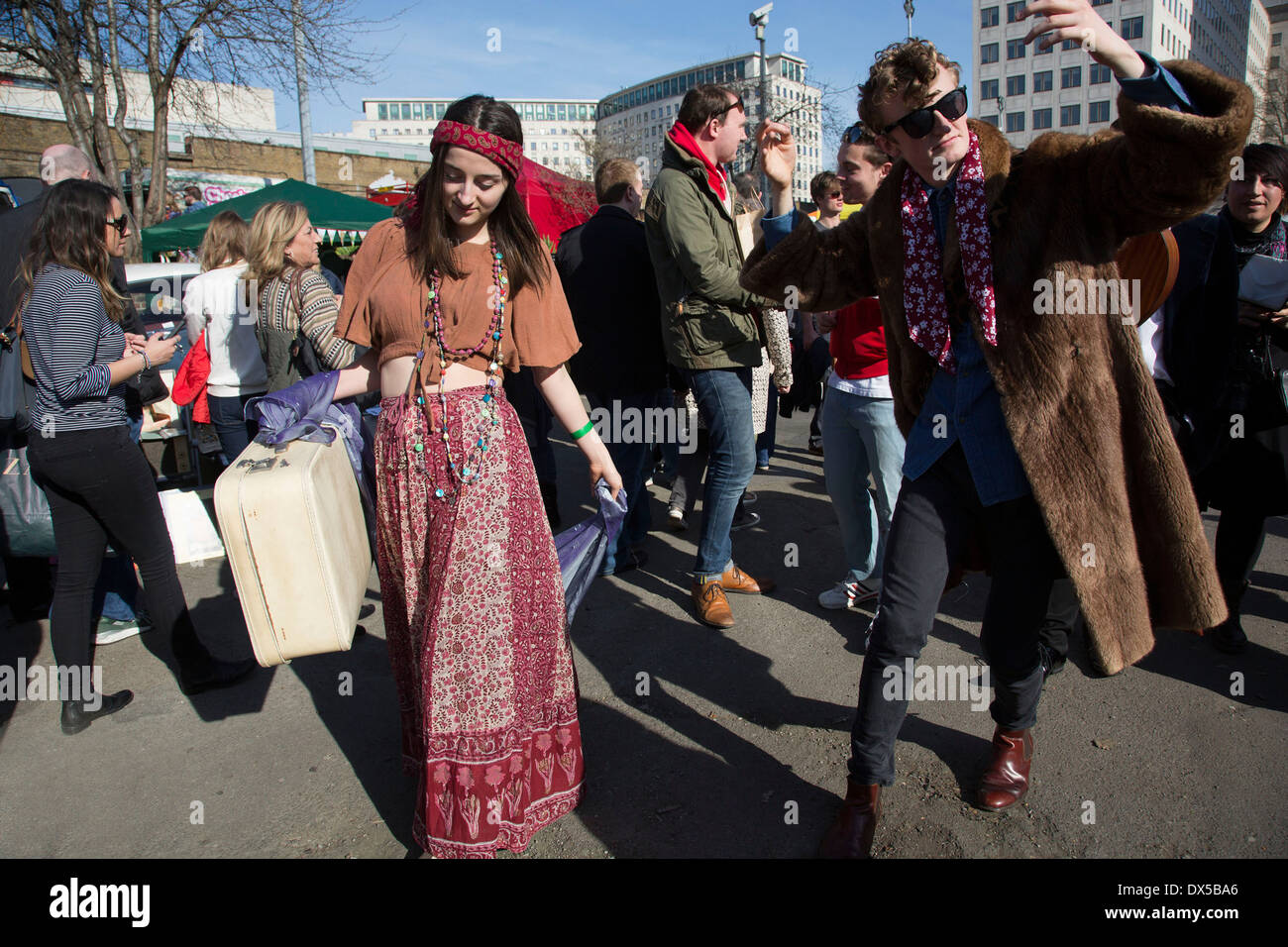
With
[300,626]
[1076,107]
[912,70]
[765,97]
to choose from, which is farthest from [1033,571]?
[1076,107]

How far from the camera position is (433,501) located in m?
2.40

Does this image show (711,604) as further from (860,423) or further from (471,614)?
(471,614)

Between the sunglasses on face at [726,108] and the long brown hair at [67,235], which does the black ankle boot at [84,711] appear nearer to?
the long brown hair at [67,235]

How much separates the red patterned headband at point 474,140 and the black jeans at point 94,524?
193cm

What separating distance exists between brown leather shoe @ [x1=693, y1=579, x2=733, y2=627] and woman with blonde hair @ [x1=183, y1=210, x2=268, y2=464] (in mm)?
2663

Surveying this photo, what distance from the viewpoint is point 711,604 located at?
159 inches

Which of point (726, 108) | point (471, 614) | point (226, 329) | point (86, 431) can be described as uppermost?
point (726, 108)

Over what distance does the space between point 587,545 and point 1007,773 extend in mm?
1509

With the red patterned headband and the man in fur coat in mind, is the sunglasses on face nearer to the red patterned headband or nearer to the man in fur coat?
the man in fur coat

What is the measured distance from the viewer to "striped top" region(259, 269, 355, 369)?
13.7 feet

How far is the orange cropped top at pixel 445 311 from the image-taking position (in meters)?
2.40

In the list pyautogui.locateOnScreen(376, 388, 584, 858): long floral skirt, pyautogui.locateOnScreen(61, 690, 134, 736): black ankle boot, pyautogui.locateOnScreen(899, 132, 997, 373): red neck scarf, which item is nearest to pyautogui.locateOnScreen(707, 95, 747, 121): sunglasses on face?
pyautogui.locateOnScreen(899, 132, 997, 373): red neck scarf

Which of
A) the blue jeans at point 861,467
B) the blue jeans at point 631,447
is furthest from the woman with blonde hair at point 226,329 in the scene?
the blue jeans at point 861,467

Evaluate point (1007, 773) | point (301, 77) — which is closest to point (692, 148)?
point (1007, 773)
